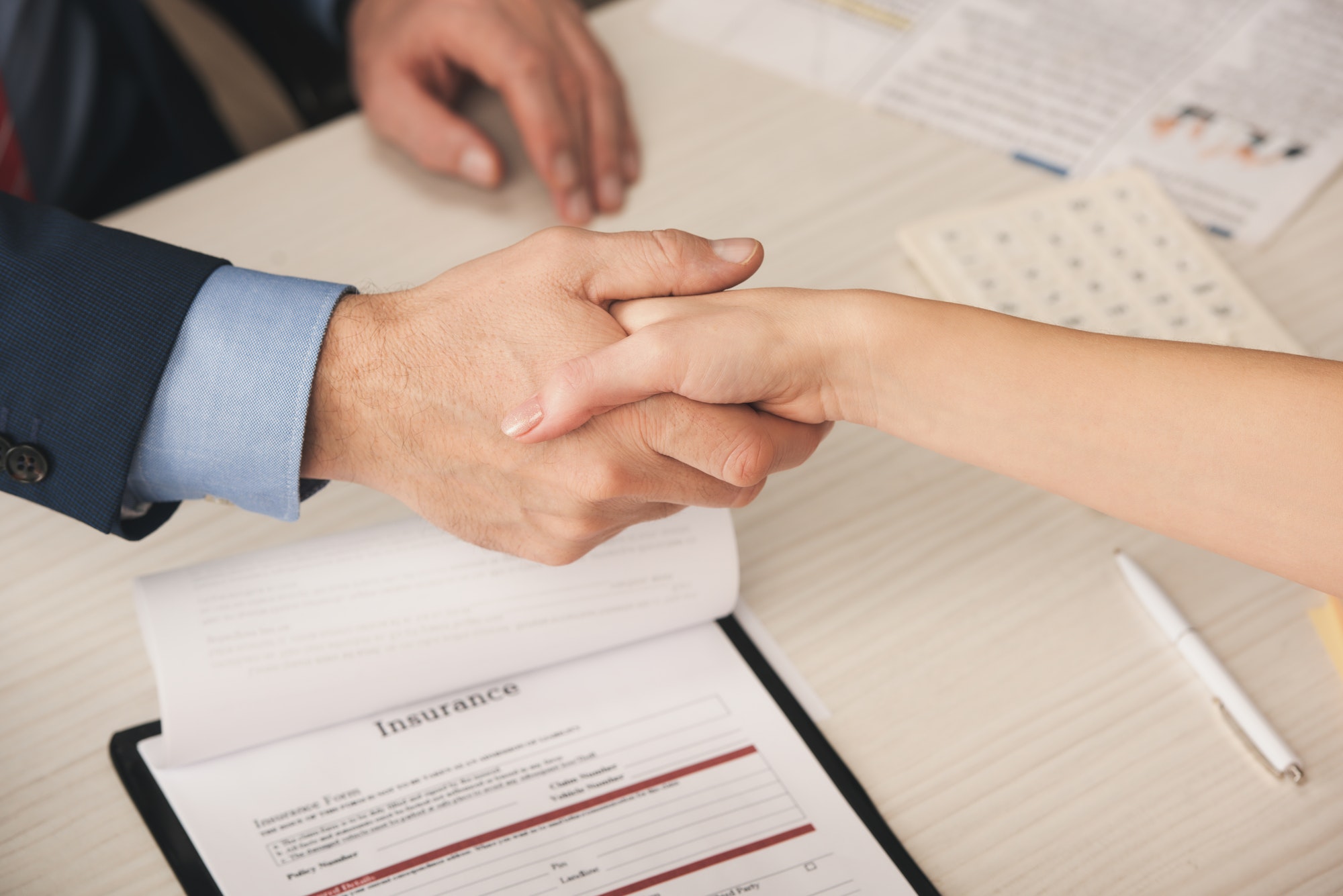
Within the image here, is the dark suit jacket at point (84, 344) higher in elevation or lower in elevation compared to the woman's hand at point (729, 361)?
higher

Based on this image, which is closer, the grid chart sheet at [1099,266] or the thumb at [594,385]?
the thumb at [594,385]

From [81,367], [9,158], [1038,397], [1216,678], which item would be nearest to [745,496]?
[1038,397]

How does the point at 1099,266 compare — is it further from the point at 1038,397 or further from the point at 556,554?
the point at 556,554

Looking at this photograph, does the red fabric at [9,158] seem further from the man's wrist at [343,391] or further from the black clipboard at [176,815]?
the black clipboard at [176,815]

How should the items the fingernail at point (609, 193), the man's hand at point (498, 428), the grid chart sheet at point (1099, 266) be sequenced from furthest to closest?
the fingernail at point (609, 193) → the grid chart sheet at point (1099, 266) → the man's hand at point (498, 428)

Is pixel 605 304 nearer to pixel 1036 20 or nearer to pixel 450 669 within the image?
pixel 450 669

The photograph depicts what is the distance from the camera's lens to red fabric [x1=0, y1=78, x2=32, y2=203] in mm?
1048

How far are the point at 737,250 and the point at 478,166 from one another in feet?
1.12

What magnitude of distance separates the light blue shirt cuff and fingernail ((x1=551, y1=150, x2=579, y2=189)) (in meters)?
0.34

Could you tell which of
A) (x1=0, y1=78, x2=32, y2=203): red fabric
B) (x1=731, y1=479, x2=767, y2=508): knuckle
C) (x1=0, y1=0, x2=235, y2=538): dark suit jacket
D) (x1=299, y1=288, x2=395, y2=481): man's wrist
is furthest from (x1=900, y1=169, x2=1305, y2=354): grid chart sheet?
(x1=0, y1=78, x2=32, y2=203): red fabric

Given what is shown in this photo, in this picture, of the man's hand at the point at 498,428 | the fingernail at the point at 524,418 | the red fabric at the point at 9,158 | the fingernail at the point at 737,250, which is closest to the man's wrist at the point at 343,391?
the man's hand at the point at 498,428

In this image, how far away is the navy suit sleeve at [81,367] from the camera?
656 mm

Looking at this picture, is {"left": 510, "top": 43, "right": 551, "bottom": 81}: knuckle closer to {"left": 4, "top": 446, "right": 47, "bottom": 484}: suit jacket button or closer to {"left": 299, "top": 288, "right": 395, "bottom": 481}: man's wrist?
{"left": 299, "top": 288, "right": 395, "bottom": 481}: man's wrist

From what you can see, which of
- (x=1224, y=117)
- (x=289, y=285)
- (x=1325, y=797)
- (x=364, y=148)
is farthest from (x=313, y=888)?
(x=1224, y=117)
